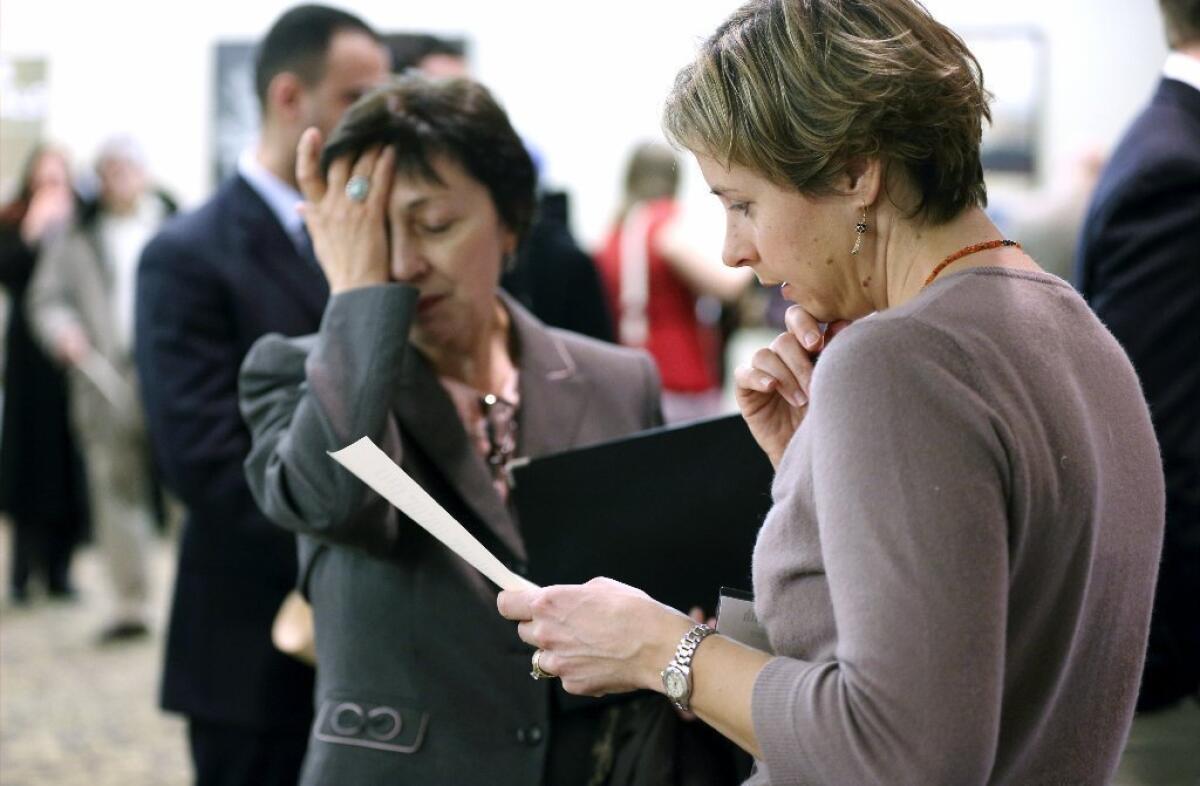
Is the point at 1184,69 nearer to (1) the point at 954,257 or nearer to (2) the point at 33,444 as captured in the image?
(1) the point at 954,257

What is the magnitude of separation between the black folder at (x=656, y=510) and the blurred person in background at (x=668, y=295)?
2.79m

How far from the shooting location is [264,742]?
8.00 feet

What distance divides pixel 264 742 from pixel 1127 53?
22.1 feet

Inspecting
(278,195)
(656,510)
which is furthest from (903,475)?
(278,195)

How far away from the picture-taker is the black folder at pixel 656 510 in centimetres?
168

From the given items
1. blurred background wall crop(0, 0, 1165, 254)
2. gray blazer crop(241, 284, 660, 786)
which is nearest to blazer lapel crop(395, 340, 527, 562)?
gray blazer crop(241, 284, 660, 786)

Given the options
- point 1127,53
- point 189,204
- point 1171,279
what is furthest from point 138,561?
point 1127,53

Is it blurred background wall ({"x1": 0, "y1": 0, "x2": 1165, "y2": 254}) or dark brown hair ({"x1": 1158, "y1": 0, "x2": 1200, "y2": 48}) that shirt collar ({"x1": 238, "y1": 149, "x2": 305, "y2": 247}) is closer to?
dark brown hair ({"x1": 1158, "y1": 0, "x2": 1200, "y2": 48})

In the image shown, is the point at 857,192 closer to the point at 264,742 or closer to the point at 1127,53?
the point at 264,742

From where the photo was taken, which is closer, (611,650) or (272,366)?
(611,650)

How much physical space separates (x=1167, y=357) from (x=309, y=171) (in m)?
1.21

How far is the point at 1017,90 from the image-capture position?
771 centimetres

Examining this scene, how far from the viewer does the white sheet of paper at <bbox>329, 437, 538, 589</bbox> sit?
1291 mm

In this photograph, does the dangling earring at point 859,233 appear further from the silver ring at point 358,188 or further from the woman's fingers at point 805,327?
the silver ring at point 358,188
